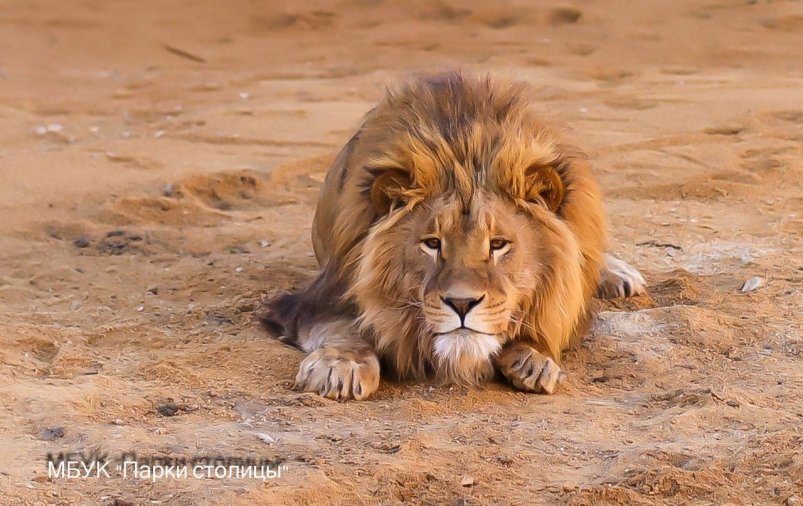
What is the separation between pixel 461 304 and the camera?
3957 mm

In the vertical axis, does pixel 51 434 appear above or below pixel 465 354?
below

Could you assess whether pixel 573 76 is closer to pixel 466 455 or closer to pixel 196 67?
pixel 196 67

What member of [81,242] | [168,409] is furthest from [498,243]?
[81,242]

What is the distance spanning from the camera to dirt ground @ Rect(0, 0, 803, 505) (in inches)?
139

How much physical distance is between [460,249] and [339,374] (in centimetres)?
62

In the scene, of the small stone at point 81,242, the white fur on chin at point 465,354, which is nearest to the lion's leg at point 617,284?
the white fur on chin at point 465,354

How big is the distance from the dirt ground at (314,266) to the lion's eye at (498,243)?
53cm

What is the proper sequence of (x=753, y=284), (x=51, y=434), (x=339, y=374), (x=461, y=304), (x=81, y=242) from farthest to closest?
(x=81, y=242) → (x=753, y=284) → (x=339, y=374) → (x=461, y=304) → (x=51, y=434)

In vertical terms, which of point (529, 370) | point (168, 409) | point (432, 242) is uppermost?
point (432, 242)

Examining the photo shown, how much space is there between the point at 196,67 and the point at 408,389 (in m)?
8.59

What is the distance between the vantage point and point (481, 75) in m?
4.83

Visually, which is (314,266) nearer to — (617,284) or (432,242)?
(617,284)

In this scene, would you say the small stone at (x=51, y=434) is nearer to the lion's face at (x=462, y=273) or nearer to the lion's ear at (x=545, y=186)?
the lion's face at (x=462, y=273)

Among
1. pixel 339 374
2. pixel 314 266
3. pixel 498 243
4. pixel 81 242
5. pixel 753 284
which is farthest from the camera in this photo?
pixel 81 242
